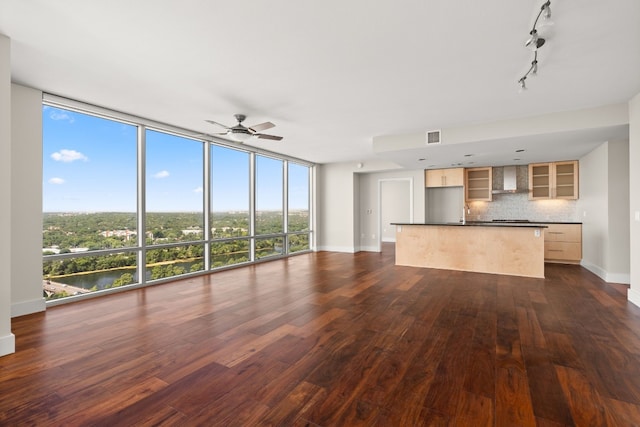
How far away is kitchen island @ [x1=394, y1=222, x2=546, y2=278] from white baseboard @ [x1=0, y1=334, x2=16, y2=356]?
603 cm

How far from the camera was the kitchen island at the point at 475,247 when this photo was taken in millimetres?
5559

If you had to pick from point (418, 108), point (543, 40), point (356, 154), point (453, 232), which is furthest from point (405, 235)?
point (543, 40)

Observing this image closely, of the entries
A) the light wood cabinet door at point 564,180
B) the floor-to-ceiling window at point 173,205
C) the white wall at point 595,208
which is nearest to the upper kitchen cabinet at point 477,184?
the light wood cabinet door at point 564,180

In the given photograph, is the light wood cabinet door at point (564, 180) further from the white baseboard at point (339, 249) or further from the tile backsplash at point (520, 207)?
the white baseboard at point (339, 249)

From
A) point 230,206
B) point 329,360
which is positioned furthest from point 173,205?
point 329,360

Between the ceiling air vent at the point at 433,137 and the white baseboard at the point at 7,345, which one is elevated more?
the ceiling air vent at the point at 433,137

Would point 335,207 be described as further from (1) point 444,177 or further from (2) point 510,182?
(2) point 510,182

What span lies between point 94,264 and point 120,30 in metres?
3.33

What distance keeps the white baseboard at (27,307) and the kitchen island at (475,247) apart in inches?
235

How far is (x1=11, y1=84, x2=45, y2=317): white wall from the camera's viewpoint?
11.6 ft

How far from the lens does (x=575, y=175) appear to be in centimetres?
693

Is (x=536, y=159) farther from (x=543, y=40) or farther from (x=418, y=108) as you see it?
(x=543, y=40)

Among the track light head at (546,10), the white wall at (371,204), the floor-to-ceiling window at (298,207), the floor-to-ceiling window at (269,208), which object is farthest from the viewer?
the white wall at (371,204)

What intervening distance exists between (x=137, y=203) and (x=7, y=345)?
2.64 m
